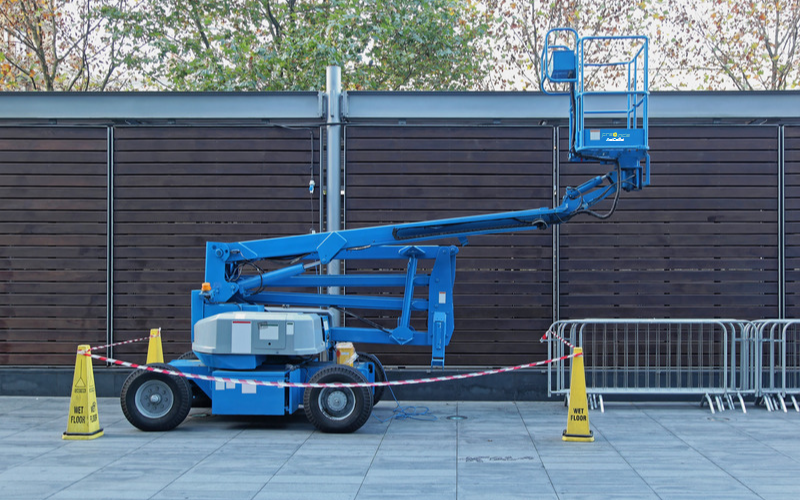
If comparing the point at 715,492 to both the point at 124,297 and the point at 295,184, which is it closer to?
the point at 295,184

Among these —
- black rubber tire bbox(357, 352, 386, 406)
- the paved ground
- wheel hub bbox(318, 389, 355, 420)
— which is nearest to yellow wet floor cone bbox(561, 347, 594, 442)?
the paved ground

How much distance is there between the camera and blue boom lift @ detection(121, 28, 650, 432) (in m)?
8.63

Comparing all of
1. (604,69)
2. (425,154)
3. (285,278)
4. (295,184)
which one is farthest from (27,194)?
(604,69)

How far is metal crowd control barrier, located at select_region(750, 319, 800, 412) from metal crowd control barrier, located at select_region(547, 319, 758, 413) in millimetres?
223

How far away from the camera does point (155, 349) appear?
428 inches

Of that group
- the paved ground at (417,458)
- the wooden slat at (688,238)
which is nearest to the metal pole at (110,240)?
the paved ground at (417,458)

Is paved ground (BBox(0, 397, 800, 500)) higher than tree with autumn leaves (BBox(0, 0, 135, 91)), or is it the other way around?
tree with autumn leaves (BBox(0, 0, 135, 91))

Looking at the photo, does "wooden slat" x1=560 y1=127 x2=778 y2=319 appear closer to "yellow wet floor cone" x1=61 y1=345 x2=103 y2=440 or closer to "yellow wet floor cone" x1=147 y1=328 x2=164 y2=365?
"yellow wet floor cone" x1=147 y1=328 x2=164 y2=365

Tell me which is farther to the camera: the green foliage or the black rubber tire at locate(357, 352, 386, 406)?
the green foliage

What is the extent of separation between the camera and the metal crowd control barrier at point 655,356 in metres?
10.7

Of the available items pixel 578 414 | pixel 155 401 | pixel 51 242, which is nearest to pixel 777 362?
pixel 578 414

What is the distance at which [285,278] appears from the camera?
9.59 metres

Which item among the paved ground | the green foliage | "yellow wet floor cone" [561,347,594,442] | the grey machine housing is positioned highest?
the green foliage

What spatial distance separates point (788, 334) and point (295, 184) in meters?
7.86
